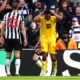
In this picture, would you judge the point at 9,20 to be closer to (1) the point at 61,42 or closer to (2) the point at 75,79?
(1) the point at 61,42

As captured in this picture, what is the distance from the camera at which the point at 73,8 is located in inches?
761

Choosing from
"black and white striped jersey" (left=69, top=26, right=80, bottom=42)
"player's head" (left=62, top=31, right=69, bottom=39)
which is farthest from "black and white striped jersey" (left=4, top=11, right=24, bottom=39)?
→ "black and white striped jersey" (left=69, top=26, right=80, bottom=42)

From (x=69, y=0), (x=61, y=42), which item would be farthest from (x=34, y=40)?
(x=69, y=0)

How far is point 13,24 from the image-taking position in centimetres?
1438

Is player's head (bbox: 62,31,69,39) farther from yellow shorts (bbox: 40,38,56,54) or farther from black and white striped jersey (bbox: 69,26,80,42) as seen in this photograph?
yellow shorts (bbox: 40,38,56,54)

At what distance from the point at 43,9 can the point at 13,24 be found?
478cm

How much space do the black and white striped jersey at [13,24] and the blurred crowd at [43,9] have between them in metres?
1.82

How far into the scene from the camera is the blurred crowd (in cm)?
1719

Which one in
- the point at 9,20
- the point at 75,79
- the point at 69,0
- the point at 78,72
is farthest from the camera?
the point at 69,0

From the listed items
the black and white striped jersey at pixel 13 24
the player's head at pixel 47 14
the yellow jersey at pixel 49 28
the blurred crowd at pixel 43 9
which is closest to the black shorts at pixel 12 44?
the black and white striped jersey at pixel 13 24

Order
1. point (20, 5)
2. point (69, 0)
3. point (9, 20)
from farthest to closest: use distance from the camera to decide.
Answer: point (69, 0), point (20, 5), point (9, 20)

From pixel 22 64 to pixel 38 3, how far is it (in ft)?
14.7

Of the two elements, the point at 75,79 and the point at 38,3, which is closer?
the point at 75,79

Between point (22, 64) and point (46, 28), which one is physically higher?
point (46, 28)
